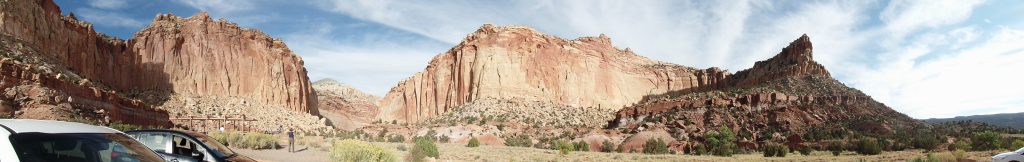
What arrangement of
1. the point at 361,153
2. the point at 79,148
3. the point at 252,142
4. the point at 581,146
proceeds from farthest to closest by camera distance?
the point at 581,146
the point at 252,142
the point at 361,153
the point at 79,148

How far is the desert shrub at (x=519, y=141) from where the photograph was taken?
51.7 metres

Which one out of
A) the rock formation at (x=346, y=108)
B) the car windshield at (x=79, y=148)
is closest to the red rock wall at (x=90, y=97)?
the car windshield at (x=79, y=148)

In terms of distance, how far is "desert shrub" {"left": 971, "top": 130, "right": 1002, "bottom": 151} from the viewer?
120ft

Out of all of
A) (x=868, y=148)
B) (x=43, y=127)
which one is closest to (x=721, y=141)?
(x=868, y=148)

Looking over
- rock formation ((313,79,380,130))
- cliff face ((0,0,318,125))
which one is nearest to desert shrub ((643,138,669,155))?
cliff face ((0,0,318,125))

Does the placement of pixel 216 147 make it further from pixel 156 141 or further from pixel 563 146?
pixel 563 146

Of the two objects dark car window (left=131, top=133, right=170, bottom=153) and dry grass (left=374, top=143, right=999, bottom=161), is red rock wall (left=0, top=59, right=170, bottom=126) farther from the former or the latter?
dark car window (left=131, top=133, right=170, bottom=153)

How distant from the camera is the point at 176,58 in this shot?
211ft

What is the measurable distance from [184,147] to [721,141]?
1727 inches

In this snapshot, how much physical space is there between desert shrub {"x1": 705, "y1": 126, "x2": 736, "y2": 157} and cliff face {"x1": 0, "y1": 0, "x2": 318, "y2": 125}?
4513 centimetres

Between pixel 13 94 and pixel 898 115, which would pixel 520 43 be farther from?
pixel 13 94

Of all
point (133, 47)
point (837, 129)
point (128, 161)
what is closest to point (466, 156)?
point (128, 161)

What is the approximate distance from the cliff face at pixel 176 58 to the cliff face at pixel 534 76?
56.5 feet

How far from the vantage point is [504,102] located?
71938 mm
